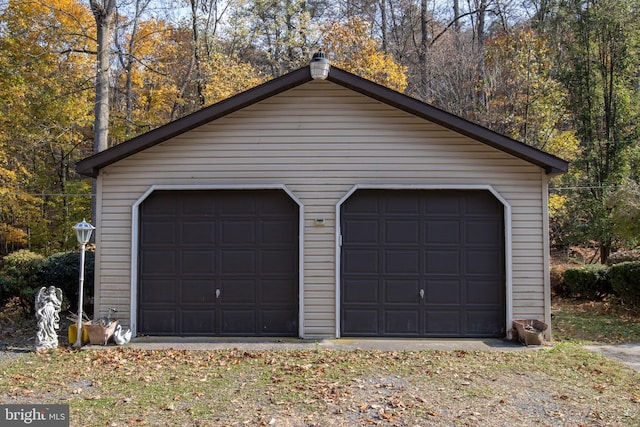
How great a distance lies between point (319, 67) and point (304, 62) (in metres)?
12.8

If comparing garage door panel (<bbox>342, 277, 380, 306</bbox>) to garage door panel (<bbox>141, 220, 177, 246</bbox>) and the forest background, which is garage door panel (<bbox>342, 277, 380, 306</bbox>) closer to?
garage door panel (<bbox>141, 220, 177, 246</bbox>)

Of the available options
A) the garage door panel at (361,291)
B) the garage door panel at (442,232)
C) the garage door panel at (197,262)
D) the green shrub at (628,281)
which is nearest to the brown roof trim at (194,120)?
the garage door panel at (197,262)

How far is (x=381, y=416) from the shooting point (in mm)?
5000

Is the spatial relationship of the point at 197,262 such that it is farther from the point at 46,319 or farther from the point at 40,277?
the point at 40,277

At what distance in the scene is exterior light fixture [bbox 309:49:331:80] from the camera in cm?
806

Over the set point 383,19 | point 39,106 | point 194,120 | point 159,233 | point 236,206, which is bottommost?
point 159,233

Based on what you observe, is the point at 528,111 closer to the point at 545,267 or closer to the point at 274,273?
the point at 545,267

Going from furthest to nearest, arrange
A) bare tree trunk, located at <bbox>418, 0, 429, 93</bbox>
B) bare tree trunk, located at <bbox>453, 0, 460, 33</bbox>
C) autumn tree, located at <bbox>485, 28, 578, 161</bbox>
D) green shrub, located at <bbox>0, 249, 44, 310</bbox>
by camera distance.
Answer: bare tree trunk, located at <bbox>453, 0, 460, 33</bbox>
bare tree trunk, located at <bbox>418, 0, 429, 93</bbox>
autumn tree, located at <bbox>485, 28, 578, 161</bbox>
green shrub, located at <bbox>0, 249, 44, 310</bbox>

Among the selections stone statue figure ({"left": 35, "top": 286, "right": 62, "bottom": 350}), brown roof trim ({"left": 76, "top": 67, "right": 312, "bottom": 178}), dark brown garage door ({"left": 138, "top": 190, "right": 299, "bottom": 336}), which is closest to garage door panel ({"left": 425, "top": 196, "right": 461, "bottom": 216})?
dark brown garage door ({"left": 138, "top": 190, "right": 299, "bottom": 336})

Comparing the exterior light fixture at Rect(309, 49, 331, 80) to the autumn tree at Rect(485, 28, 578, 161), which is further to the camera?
the autumn tree at Rect(485, 28, 578, 161)

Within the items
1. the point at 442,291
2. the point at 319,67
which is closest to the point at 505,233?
the point at 442,291

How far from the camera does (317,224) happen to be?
337 inches

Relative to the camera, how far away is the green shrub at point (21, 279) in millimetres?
10508

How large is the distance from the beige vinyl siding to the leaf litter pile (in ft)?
5.36
